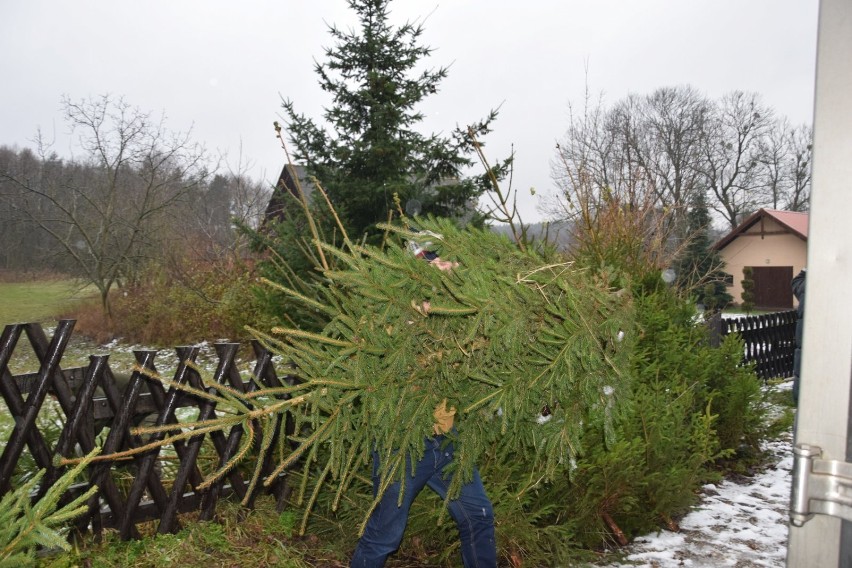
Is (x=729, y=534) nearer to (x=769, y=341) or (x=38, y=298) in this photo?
(x=769, y=341)

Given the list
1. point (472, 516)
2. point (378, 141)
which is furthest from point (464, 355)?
point (378, 141)

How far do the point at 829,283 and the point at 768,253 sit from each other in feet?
104

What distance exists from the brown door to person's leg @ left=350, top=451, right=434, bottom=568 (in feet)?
102

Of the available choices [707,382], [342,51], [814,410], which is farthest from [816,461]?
[342,51]

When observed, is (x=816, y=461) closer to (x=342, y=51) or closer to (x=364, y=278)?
(x=364, y=278)

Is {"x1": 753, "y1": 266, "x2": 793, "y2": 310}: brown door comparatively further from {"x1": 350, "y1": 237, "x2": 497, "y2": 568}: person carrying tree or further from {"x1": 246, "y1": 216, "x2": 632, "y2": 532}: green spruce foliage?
{"x1": 246, "y1": 216, "x2": 632, "y2": 532}: green spruce foliage

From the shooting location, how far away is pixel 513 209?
286 cm

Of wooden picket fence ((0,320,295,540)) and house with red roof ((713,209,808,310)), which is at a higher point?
house with red roof ((713,209,808,310))

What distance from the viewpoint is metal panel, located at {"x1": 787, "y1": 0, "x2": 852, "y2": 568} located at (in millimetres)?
1080

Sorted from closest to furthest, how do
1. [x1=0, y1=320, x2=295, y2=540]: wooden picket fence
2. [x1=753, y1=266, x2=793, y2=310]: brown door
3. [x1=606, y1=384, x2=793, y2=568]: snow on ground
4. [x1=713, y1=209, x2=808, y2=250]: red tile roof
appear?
[x1=0, y1=320, x2=295, y2=540]: wooden picket fence
[x1=606, y1=384, x2=793, y2=568]: snow on ground
[x1=713, y1=209, x2=808, y2=250]: red tile roof
[x1=753, y1=266, x2=793, y2=310]: brown door

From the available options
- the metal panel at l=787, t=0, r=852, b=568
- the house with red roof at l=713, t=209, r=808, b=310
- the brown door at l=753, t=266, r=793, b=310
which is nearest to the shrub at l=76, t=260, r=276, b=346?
the metal panel at l=787, t=0, r=852, b=568

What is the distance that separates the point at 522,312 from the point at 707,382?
12.4 feet

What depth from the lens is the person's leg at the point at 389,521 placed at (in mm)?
2443

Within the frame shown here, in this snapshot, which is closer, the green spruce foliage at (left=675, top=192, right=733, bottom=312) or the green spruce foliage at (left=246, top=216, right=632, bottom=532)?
the green spruce foliage at (left=246, top=216, right=632, bottom=532)
